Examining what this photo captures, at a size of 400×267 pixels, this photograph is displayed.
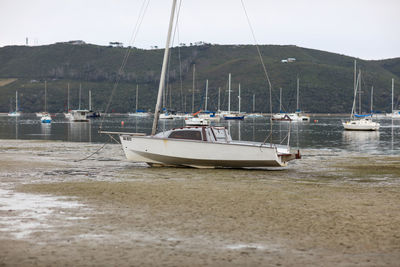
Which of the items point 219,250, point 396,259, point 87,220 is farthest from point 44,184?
point 396,259

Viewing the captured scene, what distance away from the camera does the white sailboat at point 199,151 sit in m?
21.2

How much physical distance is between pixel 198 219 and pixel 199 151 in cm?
1043

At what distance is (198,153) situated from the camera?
21.6 metres

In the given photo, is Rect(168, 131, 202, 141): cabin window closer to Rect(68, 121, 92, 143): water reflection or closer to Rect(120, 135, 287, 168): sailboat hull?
Rect(120, 135, 287, 168): sailboat hull

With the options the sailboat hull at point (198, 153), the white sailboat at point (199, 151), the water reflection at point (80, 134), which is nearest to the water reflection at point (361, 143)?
the white sailboat at point (199, 151)

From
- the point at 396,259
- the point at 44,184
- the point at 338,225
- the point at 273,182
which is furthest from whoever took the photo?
the point at 273,182

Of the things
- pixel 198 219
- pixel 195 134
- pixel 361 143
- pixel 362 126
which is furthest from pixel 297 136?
pixel 198 219

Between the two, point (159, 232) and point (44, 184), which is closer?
point (159, 232)

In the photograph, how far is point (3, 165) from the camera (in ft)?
73.8

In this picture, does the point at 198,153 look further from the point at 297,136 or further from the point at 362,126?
the point at 362,126

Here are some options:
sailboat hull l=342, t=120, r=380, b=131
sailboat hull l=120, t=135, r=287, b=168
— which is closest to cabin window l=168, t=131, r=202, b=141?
sailboat hull l=120, t=135, r=287, b=168

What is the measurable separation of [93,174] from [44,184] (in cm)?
345

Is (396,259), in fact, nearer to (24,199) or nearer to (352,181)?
(24,199)

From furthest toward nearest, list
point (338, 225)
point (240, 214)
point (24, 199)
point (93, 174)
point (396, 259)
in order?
point (93, 174)
point (24, 199)
point (240, 214)
point (338, 225)
point (396, 259)
